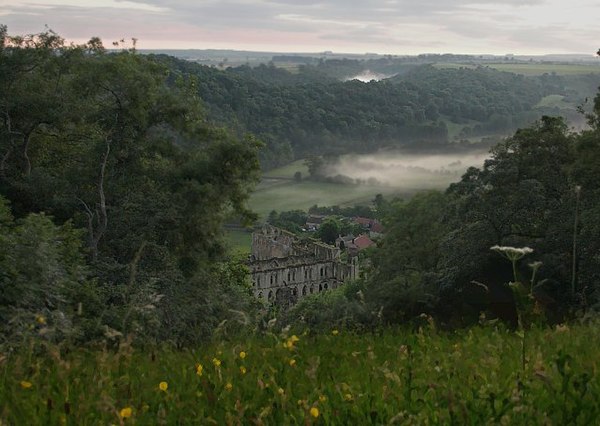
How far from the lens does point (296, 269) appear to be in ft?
249

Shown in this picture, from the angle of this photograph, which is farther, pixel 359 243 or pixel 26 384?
pixel 359 243

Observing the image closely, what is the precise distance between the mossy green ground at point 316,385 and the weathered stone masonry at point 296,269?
209 ft

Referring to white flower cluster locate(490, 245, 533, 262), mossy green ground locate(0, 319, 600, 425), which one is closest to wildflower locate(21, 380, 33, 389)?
mossy green ground locate(0, 319, 600, 425)

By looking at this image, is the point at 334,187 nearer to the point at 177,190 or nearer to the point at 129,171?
the point at 129,171

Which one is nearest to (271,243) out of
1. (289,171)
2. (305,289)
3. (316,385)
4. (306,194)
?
(305,289)

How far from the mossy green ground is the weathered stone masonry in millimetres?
63697

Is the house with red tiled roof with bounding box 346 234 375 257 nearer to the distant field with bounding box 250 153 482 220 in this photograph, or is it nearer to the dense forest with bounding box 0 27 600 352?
the distant field with bounding box 250 153 482 220

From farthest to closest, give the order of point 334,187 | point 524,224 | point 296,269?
point 334,187 < point 296,269 < point 524,224

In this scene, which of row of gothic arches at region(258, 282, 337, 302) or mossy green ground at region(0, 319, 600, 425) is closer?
mossy green ground at region(0, 319, 600, 425)

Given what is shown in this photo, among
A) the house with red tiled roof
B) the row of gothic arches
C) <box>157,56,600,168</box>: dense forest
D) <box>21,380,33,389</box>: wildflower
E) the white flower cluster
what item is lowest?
the row of gothic arches

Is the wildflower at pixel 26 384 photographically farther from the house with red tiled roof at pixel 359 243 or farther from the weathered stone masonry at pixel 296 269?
the house with red tiled roof at pixel 359 243

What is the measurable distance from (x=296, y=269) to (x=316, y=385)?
234 ft

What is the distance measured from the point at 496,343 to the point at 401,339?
3.13 ft

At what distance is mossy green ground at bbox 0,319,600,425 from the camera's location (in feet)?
13.4
